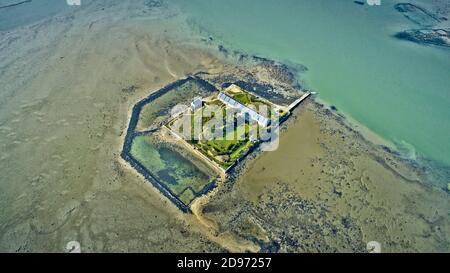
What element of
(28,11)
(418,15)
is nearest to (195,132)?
(28,11)

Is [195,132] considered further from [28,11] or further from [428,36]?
[428,36]

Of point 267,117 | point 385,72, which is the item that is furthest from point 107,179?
point 385,72

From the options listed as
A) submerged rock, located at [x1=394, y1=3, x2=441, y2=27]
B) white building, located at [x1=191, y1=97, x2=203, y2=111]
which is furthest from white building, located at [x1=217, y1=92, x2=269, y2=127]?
submerged rock, located at [x1=394, y1=3, x2=441, y2=27]

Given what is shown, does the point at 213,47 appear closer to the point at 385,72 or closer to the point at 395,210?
the point at 385,72

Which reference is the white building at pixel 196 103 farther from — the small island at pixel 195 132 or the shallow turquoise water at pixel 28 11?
the shallow turquoise water at pixel 28 11

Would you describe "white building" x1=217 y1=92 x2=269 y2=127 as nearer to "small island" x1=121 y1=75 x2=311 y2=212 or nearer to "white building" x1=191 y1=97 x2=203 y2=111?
"small island" x1=121 y1=75 x2=311 y2=212

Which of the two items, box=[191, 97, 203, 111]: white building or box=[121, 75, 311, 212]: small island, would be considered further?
box=[191, 97, 203, 111]: white building
